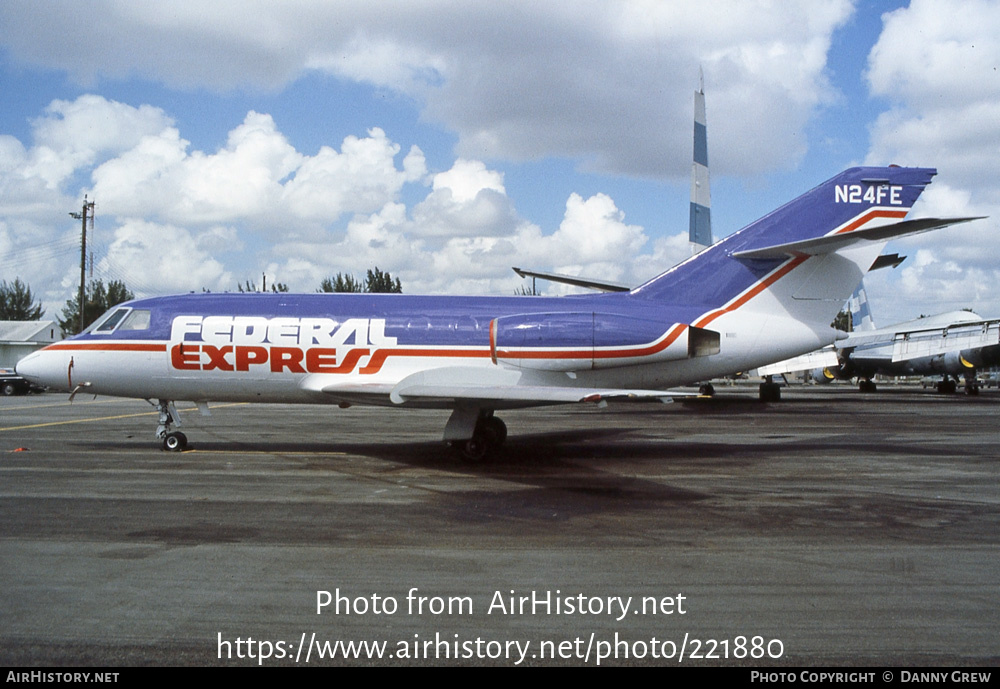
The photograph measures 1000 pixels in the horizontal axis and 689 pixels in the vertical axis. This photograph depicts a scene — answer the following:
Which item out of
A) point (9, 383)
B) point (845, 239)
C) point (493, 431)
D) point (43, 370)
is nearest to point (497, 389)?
point (493, 431)

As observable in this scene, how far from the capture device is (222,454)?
48.8 feet

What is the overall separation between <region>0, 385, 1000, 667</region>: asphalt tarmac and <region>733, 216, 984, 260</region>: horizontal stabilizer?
439 cm

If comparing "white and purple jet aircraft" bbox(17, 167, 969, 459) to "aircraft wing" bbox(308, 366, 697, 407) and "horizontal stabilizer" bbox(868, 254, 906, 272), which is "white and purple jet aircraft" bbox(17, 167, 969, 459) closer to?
"aircraft wing" bbox(308, 366, 697, 407)

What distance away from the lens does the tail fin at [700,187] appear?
26841 mm

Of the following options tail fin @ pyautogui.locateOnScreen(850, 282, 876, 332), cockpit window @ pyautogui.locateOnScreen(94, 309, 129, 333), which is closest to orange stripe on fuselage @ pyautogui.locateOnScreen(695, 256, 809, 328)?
cockpit window @ pyautogui.locateOnScreen(94, 309, 129, 333)

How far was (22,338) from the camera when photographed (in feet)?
209

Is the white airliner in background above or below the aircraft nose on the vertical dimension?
above

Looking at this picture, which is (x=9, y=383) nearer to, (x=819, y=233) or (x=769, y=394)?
(x=769, y=394)

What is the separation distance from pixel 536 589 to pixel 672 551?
1990mm

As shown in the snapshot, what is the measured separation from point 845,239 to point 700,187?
533 inches

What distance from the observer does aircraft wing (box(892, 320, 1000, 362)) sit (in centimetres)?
3900

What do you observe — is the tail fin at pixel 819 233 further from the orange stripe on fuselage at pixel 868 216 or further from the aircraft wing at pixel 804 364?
the aircraft wing at pixel 804 364

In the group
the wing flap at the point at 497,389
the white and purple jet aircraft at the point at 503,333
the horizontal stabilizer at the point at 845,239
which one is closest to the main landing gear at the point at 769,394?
the white and purple jet aircraft at the point at 503,333
